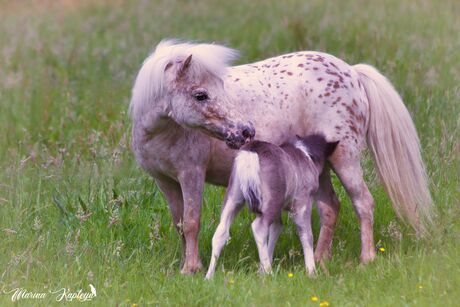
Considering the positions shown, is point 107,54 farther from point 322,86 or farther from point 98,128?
point 322,86

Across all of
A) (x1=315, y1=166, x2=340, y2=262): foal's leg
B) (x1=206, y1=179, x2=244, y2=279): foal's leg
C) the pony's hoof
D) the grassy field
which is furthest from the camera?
(x1=315, y1=166, x2=340, y2=262): foal's leg

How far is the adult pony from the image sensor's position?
673 cm

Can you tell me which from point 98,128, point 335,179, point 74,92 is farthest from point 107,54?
point 335,179

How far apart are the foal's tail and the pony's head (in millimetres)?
1459

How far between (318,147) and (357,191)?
596 millimetres

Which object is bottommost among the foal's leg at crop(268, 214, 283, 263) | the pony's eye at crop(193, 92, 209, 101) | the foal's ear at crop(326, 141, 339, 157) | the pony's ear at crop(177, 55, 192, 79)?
the foal's leg at crop(268, 214, 283, 263)

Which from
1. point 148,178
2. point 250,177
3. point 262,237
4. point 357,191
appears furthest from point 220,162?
point 148,178

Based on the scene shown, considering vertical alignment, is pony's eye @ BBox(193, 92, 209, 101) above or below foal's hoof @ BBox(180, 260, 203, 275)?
above

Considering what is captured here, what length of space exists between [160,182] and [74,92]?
14.4ft

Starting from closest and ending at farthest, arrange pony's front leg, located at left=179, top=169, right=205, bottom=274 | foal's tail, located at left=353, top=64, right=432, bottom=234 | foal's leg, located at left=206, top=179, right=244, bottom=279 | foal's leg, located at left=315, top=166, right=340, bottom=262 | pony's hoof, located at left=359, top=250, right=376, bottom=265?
1. foal's leg, located at left=206, top=179, right=244, bottom=279
2. pony's front leg, located at left=179, top=169, right=205, bottom=274
3. pony's hoof, located at left=359, top=250, right=376, bottom=265
4. foal's leg, located at left=315, top=166, right=340, bottom=262
5. foal's tail, located at left=353, top=64, right=432, bottom=234

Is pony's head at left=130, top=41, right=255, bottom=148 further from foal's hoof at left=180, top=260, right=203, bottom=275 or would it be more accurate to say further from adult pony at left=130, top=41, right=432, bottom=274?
foal's hoof at left=180, top=260, right=203, bottom=275

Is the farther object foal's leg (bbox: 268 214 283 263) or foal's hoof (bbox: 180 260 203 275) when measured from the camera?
foal's leg (bbox: 268 214 283 263)

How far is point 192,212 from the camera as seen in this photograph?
696cm

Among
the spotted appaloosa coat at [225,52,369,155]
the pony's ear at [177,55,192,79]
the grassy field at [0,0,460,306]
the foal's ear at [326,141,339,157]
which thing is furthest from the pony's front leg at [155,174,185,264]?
the foal's ear at [326,141,339,157]
